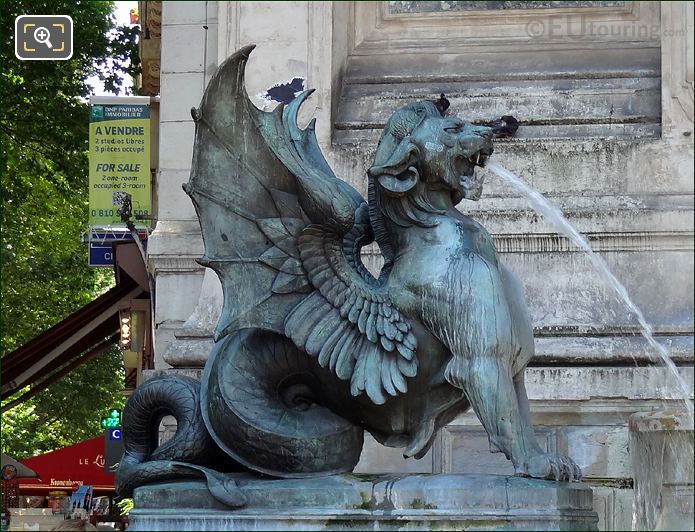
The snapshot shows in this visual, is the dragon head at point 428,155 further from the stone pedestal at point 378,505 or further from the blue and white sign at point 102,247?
the blue and white sign at point 102,247

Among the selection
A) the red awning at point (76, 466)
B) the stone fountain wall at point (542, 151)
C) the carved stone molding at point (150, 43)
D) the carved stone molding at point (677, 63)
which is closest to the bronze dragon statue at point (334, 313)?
the stone fountain wall at point (542, 151)

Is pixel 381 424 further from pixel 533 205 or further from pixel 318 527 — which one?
pixel 533 205

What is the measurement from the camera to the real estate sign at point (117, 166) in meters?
16.9

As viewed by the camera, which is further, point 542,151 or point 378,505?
point 542,151

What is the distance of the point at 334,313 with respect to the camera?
300 inches

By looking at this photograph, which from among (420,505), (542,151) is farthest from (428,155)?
(542,151)

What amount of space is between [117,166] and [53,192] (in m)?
5.61

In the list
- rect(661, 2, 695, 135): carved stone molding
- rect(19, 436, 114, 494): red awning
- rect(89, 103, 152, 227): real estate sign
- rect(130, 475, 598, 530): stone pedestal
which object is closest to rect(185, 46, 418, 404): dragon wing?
rect(130, 475, 598, 530): stone pedestal

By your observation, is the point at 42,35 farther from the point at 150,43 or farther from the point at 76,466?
the point at 76,466

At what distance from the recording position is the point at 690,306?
1066 cm

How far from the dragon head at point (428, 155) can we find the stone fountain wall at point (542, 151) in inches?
121

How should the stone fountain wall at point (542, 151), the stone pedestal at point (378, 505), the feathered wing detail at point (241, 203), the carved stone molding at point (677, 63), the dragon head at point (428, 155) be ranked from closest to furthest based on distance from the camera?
the stone pedestal at point (378, 505) → the dragon head at point (428, 155) → the feathered wing detail at point (241, 203) → the stone fountain wall at point (542, 151) → the carved stone molding at point (677, 63)

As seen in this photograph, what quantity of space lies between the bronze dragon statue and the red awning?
14.2m

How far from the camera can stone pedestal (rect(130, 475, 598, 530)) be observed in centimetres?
712
